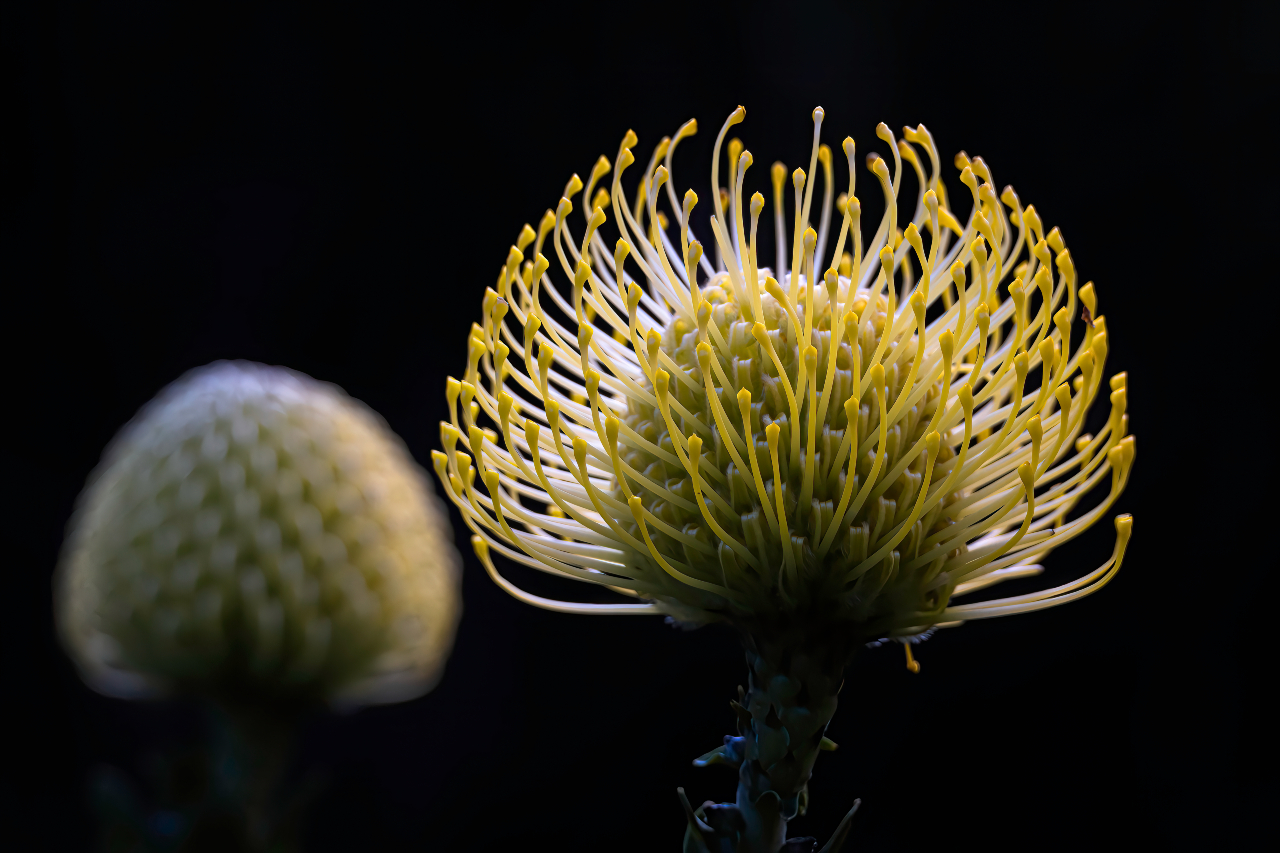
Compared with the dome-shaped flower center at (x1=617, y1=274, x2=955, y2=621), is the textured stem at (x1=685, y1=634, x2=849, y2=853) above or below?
below

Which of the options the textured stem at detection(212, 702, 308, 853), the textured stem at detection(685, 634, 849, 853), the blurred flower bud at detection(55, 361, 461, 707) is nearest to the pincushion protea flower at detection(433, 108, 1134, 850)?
Answer: the textured stem at detection(685, 634, 849, 853)

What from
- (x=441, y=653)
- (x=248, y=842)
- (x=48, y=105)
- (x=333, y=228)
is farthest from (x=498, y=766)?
(x=48, y=105)

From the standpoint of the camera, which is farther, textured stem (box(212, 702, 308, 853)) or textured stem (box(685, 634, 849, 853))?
textured stem (box(212, 702, 308, 853))

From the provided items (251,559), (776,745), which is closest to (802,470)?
(776,745)

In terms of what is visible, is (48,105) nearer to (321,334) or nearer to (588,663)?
(321,334)

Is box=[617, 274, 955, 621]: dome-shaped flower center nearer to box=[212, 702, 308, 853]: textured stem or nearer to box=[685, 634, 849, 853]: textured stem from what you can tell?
box=[685, 634, 849, 853]: textured stem

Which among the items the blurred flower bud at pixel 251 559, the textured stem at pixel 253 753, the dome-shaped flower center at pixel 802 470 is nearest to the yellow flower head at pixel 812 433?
the dome-shaped flower center at pixel 802 470

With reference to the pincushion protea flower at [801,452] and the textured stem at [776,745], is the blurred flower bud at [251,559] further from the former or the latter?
the textured stem at [776,745]
